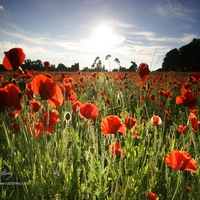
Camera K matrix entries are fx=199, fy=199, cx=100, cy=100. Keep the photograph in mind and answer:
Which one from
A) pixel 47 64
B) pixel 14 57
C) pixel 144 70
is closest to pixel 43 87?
pixel 14 57

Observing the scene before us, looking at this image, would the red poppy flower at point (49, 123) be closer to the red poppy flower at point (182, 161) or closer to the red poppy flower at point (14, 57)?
the red poppy flower at point (14, 57)

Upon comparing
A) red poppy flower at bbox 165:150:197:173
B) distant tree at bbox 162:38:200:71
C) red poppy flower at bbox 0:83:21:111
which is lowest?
red poppy flower at bbox 165:150:197:173

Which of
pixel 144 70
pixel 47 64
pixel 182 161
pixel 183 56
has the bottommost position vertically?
pixel 182 161

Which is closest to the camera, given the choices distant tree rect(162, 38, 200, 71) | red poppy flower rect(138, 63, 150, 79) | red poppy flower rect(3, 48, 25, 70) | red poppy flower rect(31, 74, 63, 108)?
red poppy flower rect(31, 74, 63, 108)

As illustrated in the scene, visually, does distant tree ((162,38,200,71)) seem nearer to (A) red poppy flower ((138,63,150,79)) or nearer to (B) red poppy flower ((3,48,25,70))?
(A) red poppy flower ((138,63,150,79))

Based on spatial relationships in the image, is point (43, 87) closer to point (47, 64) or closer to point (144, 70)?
point (144, 70)

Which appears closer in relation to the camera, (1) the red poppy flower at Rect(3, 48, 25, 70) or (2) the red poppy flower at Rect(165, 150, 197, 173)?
(2) the red poppy flower at Rect(165, 150, 197, 173)

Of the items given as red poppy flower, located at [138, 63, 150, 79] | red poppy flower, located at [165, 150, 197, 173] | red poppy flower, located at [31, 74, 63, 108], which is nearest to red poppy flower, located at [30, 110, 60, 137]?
red poppy flower, located at [31, 74, 63, 108]

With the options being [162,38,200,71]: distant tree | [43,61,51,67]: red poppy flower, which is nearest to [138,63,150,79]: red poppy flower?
[43,61,51,67]: red poppy flower

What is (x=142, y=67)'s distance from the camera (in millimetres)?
2234

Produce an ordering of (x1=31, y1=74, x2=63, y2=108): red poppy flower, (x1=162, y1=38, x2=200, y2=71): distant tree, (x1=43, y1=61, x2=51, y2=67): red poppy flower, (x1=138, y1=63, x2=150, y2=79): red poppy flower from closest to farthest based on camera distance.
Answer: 1. (x1=31, y1=74, x2=63, y2=108): red poppy flower
2. (x1=138, y1=63, x2=150, y2=79): red poppy flower
3. (x1=43, y1=61, x2=51, y2=67): red poppy flower
4. (x1=162, y1=38, x2=200, y2=71): distant tree

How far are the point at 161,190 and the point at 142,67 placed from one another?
1266 millimetres

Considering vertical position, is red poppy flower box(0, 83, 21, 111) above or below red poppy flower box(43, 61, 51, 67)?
below

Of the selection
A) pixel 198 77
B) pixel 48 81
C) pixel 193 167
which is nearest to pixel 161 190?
pixel 193 167
